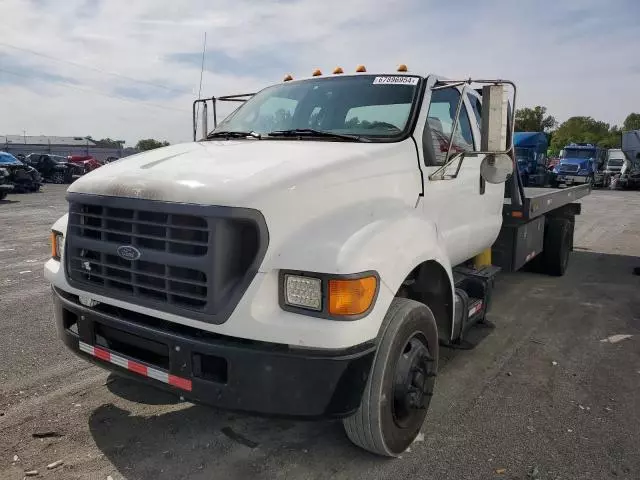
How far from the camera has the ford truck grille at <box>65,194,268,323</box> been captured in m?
2.41

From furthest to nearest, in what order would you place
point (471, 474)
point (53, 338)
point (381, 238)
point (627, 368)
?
point (53, 338), point (627, 368), point (471, 474), point (381, 238)

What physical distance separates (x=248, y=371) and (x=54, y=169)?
98.5ft

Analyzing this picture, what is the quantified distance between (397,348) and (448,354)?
191 centimetres

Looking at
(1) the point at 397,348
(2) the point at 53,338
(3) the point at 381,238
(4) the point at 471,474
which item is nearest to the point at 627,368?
(4) the point at 471,474

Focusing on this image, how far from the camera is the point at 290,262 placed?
7.97ft

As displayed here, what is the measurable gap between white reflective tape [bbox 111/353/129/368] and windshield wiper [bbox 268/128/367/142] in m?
1.70

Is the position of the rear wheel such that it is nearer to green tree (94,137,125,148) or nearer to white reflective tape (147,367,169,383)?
white reflective tape (147,367,169,383)

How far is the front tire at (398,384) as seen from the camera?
2.71 metres

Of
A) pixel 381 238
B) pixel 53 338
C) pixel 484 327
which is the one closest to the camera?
pixel 381 238

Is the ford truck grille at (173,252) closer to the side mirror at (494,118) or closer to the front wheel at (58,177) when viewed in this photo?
the side mirror at (494,118)

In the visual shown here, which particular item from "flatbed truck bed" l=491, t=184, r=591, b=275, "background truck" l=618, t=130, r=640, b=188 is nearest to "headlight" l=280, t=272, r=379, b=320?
"flatbed truck bed" l=491, t=184, r=591, b=275

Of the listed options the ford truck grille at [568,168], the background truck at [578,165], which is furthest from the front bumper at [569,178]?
the ford truck grille at [568,168]

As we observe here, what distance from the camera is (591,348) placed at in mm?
4762

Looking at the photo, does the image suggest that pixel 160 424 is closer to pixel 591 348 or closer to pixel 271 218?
pixel 271 218
